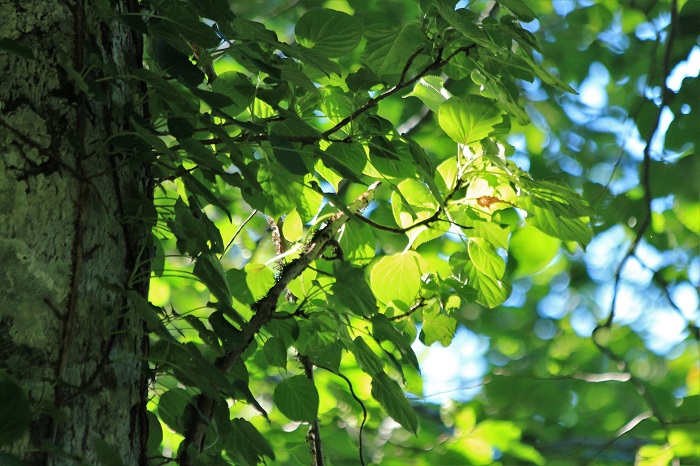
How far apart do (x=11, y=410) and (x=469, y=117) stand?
22.4 inches

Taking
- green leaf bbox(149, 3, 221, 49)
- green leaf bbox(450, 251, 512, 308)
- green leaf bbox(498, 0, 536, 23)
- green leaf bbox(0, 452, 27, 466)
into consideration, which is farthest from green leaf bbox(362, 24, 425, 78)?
green leaf bbox(0, 452, 27, 466)

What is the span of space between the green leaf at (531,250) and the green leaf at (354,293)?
2.90 feet

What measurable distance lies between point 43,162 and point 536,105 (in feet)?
8.51

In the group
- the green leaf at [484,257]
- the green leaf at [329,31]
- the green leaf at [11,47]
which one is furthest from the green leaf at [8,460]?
the green leaf at [484,257]

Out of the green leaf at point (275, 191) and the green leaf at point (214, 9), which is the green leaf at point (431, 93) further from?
the green leaf at point (214, 9)

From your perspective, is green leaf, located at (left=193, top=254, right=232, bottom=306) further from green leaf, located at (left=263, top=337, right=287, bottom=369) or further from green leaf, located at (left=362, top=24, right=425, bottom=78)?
green leaf, located at (left=362, top=24, right=425, bottom=78)

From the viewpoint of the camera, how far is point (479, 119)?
0.80 meters

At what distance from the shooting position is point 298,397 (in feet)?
2.62

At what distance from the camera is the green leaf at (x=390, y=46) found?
75cm

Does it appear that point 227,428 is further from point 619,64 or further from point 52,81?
point 619,64

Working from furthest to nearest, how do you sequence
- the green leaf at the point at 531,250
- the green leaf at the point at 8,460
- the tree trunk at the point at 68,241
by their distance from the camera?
the green leaf at the point at 531,250 → the tree trunk at the point at 68,241 → the green leaf at the point at 8,460

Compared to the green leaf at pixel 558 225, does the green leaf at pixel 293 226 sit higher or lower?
higher

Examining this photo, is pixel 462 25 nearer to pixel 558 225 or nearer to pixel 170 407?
pixel 558 225

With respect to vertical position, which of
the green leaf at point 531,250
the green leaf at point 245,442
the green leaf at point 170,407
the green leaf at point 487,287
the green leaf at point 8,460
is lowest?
the green leaf at point 8,460
